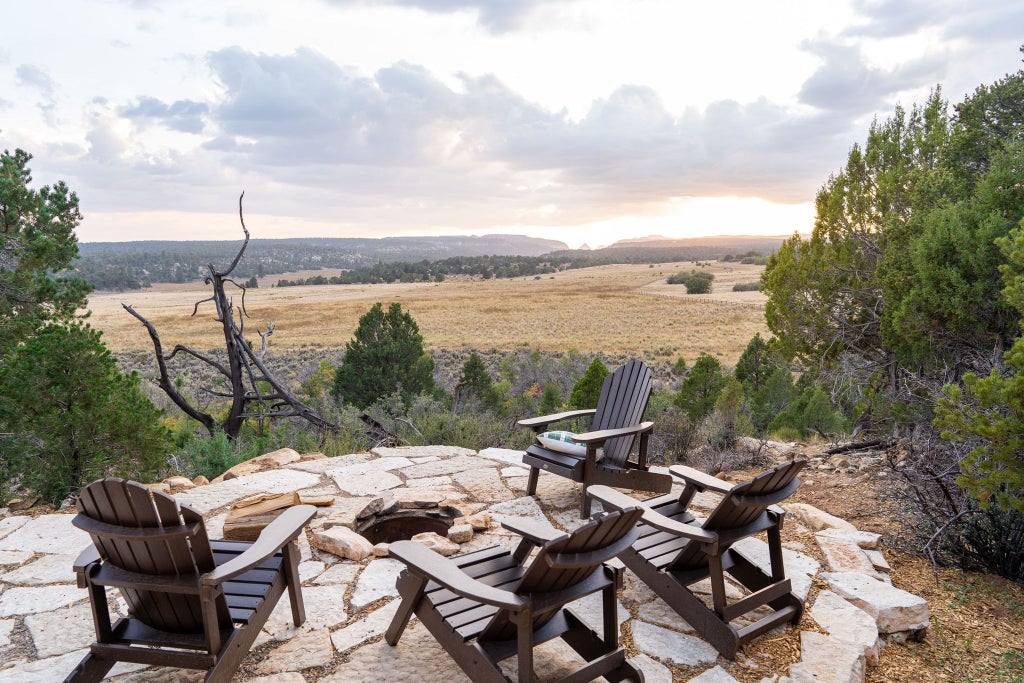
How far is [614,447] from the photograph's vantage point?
4.52 meters

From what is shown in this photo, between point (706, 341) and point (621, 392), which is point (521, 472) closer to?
point (621, 392)

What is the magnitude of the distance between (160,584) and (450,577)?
39.3 inches

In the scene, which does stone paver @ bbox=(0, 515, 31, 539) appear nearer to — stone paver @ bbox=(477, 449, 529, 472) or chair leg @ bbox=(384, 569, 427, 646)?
chair leg @ bbox=(384, 569, 427, 646)

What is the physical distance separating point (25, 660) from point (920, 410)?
7254mm

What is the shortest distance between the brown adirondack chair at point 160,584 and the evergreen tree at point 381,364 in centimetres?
902

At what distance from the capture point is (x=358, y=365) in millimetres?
11906

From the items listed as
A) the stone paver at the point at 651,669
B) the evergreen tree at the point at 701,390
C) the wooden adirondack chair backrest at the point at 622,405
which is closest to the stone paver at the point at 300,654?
the stone paver at the point at 651,669

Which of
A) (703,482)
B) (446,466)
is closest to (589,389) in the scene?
(446,466)

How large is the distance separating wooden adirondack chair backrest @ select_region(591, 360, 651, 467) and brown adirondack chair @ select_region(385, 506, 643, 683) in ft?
5.92

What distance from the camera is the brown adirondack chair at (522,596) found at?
218cm

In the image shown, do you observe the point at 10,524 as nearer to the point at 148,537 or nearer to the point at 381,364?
the point at 148,537

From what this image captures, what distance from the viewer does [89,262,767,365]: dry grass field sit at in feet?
105

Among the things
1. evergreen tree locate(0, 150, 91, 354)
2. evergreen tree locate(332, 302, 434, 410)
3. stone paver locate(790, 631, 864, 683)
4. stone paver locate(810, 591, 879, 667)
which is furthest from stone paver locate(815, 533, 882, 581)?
evergreen tree locate(332, 302, 434, 410)

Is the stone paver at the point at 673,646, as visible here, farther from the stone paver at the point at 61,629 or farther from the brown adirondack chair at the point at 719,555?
the stone paver at the point at 61,629
